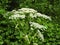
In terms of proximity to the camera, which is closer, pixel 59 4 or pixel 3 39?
pixel 3 39

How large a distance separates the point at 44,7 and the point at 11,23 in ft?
6.26

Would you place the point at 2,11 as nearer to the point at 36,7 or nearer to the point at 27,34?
the point at 27,34

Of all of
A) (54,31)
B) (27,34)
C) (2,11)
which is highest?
(2,11)

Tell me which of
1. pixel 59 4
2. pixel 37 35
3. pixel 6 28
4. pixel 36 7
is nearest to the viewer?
pixel 37 35

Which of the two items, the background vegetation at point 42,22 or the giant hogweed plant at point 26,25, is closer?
the giant hogweed plant at point 26,25

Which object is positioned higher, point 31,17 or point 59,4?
point 31,17

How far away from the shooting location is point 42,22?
4.80 m

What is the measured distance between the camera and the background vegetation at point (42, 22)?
4309 millimetres

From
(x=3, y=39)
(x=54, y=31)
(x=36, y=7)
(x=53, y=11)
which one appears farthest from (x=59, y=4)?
(x=3, y=39)

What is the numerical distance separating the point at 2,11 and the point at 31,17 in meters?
0.89

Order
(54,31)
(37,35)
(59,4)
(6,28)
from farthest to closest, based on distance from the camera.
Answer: (59,4) < (54,31) < (6,28) < (37,35)

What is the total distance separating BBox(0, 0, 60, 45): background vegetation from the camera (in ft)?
14.1

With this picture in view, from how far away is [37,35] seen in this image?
411 cm

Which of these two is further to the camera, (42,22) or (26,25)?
(42,22)
